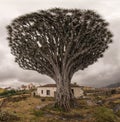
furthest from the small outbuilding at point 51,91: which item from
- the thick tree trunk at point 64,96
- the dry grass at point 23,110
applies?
the thick tree trunk at point 64,96

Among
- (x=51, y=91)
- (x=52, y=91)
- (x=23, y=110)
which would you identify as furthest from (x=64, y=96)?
(x=51, y=91)

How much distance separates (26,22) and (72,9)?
6.62m

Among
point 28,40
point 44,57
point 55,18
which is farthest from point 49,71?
point 55,18

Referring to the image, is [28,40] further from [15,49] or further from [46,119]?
[46,119]

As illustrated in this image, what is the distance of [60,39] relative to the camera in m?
36.6

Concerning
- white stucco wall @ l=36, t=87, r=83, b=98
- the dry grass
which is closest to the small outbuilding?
white stucco wall @ l=36, t=87, r=83, b=98

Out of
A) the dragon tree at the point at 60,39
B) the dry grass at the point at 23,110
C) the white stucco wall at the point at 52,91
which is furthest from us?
the white stucco wall at the point at 52,91

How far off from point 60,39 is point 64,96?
7.75 m

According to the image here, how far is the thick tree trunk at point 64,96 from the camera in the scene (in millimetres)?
36062

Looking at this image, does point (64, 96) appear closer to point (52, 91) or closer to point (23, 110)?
point (23, 110)

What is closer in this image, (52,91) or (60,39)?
(60,39)

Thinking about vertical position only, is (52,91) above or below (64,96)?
above

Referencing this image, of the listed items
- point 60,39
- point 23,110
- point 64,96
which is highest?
point 60,39

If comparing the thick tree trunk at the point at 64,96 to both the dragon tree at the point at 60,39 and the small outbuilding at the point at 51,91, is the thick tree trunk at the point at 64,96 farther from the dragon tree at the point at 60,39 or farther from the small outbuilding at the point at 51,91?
the small outbuilding at the point at 51,91
